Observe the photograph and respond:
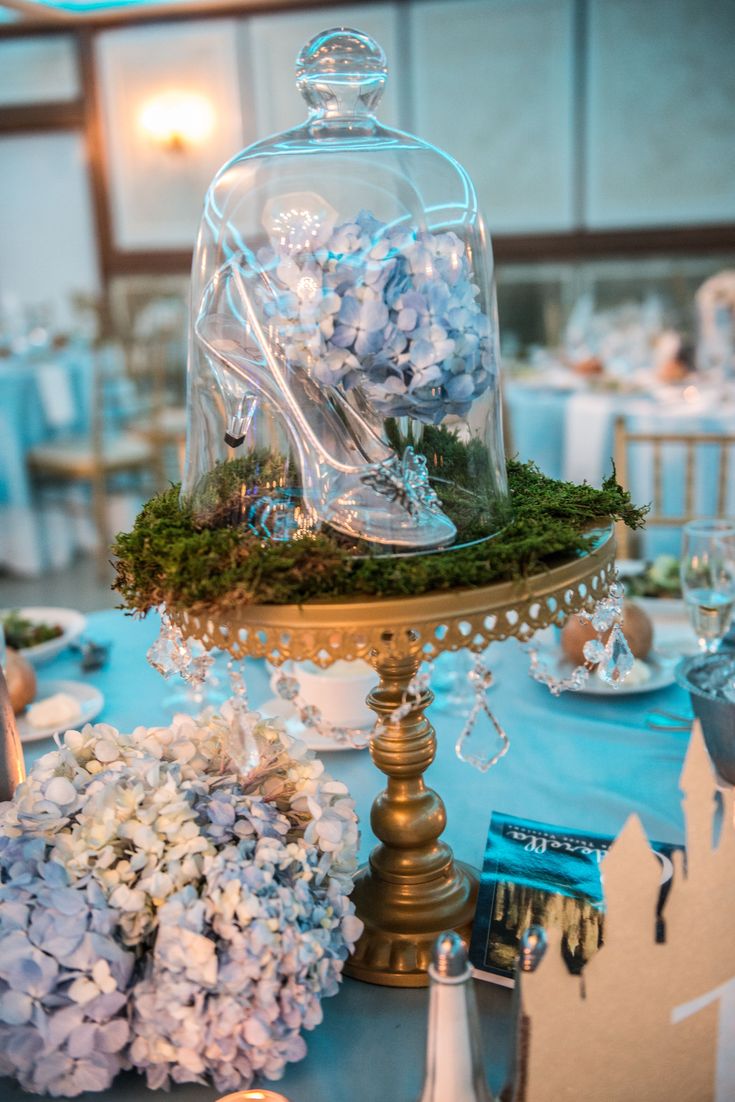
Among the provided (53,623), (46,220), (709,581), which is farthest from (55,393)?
(709,581)

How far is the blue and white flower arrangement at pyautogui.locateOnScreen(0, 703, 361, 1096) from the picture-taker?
73 cm

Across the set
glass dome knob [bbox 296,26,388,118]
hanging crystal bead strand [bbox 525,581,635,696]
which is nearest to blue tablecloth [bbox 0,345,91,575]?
glass dome knob [bbox 296,26,388,118]

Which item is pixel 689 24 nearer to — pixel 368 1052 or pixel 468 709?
pixel 468 709

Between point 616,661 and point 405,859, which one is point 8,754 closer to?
point 405,859

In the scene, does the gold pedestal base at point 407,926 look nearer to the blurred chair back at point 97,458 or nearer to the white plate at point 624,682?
the white plate at point 624,682

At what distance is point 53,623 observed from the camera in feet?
5.67

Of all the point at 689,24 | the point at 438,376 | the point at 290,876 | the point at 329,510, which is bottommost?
the point at 290,876

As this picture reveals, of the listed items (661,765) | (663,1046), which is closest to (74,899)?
(663,1046)

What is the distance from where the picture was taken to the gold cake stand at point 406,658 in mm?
773

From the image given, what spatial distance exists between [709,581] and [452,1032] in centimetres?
89

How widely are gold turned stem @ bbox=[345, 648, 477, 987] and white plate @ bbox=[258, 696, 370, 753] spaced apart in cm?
26

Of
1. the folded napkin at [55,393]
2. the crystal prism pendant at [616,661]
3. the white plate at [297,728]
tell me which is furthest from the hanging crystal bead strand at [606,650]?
the folded napkin at [55,393]

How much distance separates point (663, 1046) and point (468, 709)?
2.38 feet

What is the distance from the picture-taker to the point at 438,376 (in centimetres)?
84
